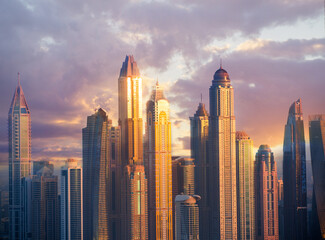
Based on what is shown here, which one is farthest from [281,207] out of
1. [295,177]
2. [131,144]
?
[131,144]

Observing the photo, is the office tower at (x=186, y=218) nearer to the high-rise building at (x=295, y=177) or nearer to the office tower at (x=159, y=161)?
the office tower at (x=159, y=161)

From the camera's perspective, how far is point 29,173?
69.9 feet

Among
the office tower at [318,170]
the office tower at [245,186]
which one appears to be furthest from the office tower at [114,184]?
the office tower at [318,170]

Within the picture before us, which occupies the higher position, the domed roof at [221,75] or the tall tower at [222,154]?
the domed roof at [221,75]

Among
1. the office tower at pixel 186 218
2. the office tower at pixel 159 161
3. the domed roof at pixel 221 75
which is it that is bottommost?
the office tower at pixel 186 218

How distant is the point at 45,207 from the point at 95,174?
2.45 meters

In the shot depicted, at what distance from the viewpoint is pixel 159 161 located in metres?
23.7

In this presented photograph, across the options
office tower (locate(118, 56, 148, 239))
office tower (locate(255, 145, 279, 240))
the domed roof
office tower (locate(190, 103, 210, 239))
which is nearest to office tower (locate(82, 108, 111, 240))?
office tower (locate(118, 56, 148, 239))

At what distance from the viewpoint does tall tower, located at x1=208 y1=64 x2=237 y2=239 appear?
2398 centimetres

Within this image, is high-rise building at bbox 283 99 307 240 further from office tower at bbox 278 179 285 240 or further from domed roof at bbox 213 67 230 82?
domed roof at bbox 213 67 230 82

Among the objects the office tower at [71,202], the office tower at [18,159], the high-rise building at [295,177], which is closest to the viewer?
the office tower at [18,159]

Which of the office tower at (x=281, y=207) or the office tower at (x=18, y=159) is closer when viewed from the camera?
the office tower at (x=18, y=159)

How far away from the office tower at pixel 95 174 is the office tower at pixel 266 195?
6.50 meters

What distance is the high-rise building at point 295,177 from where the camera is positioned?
81.6ft
